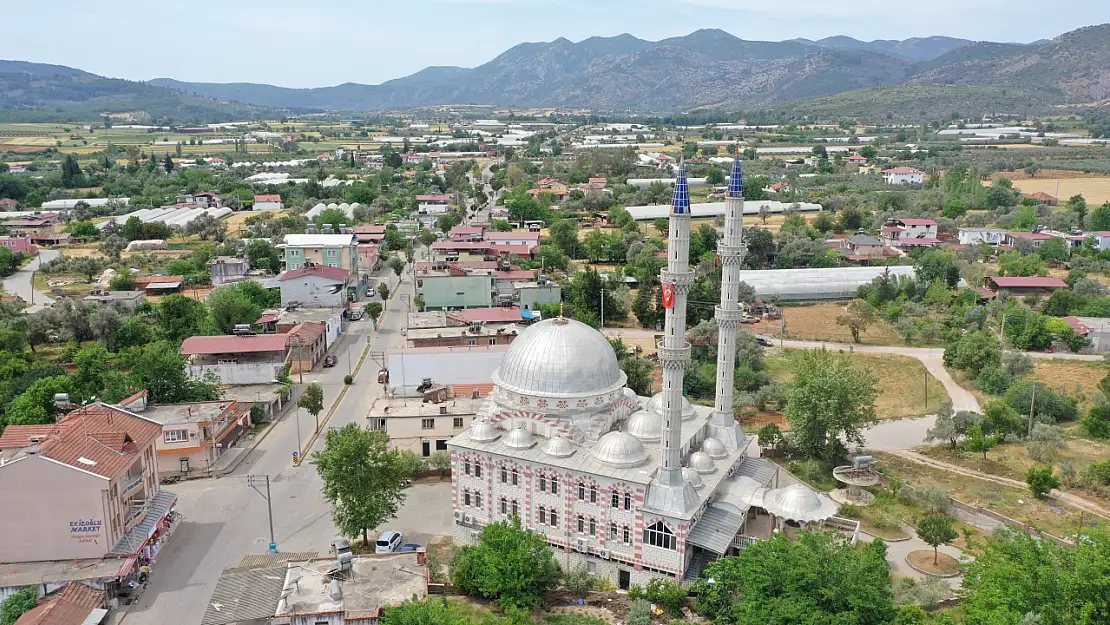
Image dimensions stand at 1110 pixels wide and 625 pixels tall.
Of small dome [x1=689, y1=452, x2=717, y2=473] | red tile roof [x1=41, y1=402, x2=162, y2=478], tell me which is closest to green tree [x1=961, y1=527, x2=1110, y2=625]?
small dome [x1=689, y1=452, x2=717, y2=473]

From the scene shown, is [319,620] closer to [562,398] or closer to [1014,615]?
[562,398]

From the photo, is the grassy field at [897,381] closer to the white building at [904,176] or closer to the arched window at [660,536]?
the arched window at [660,536]

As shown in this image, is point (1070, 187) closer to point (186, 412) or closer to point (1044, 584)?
point (1044, 584)

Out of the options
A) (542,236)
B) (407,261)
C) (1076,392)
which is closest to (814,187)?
(542,236)

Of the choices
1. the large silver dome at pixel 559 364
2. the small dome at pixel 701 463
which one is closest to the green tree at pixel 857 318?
the small dome at pixel 701 463

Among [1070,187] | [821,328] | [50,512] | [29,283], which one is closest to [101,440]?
[50,512]

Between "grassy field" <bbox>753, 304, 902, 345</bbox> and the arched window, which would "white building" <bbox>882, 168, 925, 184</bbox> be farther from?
the arched window
